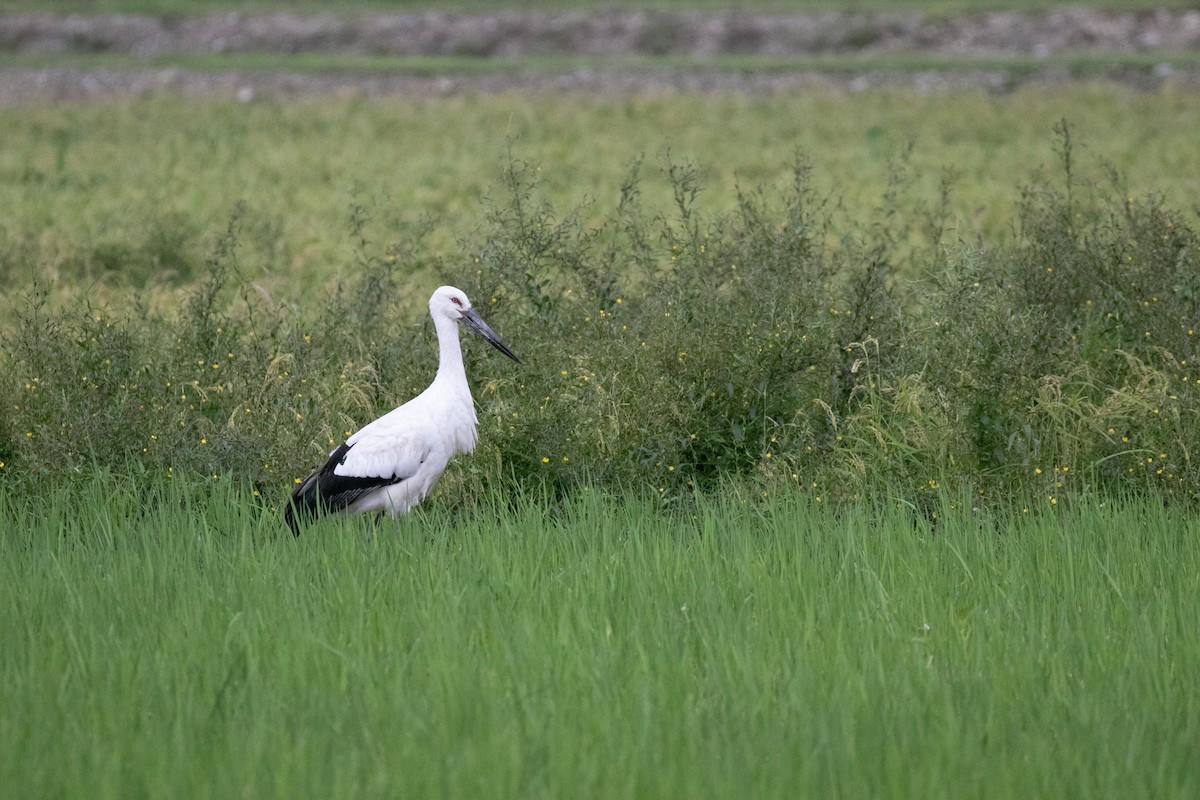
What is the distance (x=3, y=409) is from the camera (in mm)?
7762

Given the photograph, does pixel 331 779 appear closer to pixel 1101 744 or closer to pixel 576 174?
pixel 1101 744

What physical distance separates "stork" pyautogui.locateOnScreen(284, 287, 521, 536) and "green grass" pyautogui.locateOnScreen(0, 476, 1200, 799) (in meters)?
0.35

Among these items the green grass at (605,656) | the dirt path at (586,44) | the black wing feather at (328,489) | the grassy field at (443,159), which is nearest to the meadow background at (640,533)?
the green grass at (605,656)

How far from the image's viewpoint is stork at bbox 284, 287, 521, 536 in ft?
21.7

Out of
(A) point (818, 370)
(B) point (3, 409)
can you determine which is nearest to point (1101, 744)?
(A) point (818, 370)

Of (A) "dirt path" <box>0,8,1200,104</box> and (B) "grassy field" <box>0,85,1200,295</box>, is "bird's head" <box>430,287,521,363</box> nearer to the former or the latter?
(B) "grassy field" <box>0,85,1200,295</box>

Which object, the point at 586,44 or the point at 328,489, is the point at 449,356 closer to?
the point at 328,489

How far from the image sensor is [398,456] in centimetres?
668

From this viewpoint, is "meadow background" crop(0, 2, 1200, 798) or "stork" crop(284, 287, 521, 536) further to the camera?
"stork" crop(284, 287, 521, 536)

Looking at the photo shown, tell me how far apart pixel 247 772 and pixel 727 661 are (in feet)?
5.01

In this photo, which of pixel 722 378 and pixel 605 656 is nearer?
pixel 605 656

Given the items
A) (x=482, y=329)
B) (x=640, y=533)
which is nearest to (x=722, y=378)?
→ (x=482, y=329)

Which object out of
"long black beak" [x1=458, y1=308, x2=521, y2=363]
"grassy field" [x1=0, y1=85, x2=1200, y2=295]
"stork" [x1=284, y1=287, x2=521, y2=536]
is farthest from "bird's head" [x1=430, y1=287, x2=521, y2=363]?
"grassy field" [x1=0, y1=85, x2=1200, y2=295]

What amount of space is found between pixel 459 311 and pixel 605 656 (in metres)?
3.08
